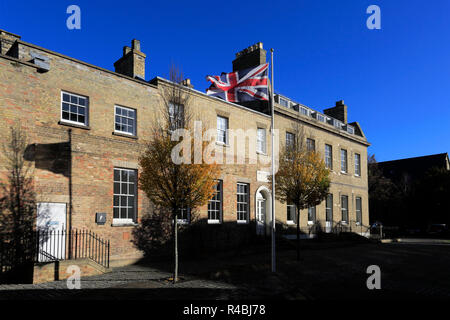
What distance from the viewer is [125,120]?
14.6 meters

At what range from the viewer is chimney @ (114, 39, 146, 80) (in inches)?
650

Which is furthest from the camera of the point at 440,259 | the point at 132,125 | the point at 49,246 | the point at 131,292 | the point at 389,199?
the point at 389,199

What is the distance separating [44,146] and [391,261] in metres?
15.6

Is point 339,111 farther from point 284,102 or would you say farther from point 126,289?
point 126,289

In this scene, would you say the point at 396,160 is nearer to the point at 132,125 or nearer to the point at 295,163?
the point at 295,163

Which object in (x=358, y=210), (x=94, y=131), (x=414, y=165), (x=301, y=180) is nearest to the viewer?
(x=94, y=131)

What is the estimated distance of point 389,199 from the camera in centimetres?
4466

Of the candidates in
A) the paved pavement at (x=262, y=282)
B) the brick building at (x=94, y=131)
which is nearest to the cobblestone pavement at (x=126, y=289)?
the paved pavement at (x=262, y=282)

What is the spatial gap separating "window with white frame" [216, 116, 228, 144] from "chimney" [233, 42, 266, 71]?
5.37m

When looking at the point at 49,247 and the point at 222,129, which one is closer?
the point at 49,247

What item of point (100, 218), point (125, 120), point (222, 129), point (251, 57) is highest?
point (251, 57)

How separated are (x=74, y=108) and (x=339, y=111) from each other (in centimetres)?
2521

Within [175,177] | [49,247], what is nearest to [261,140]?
[175,177]

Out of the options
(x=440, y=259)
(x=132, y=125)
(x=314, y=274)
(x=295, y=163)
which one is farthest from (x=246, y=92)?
(x=440, y=259)
